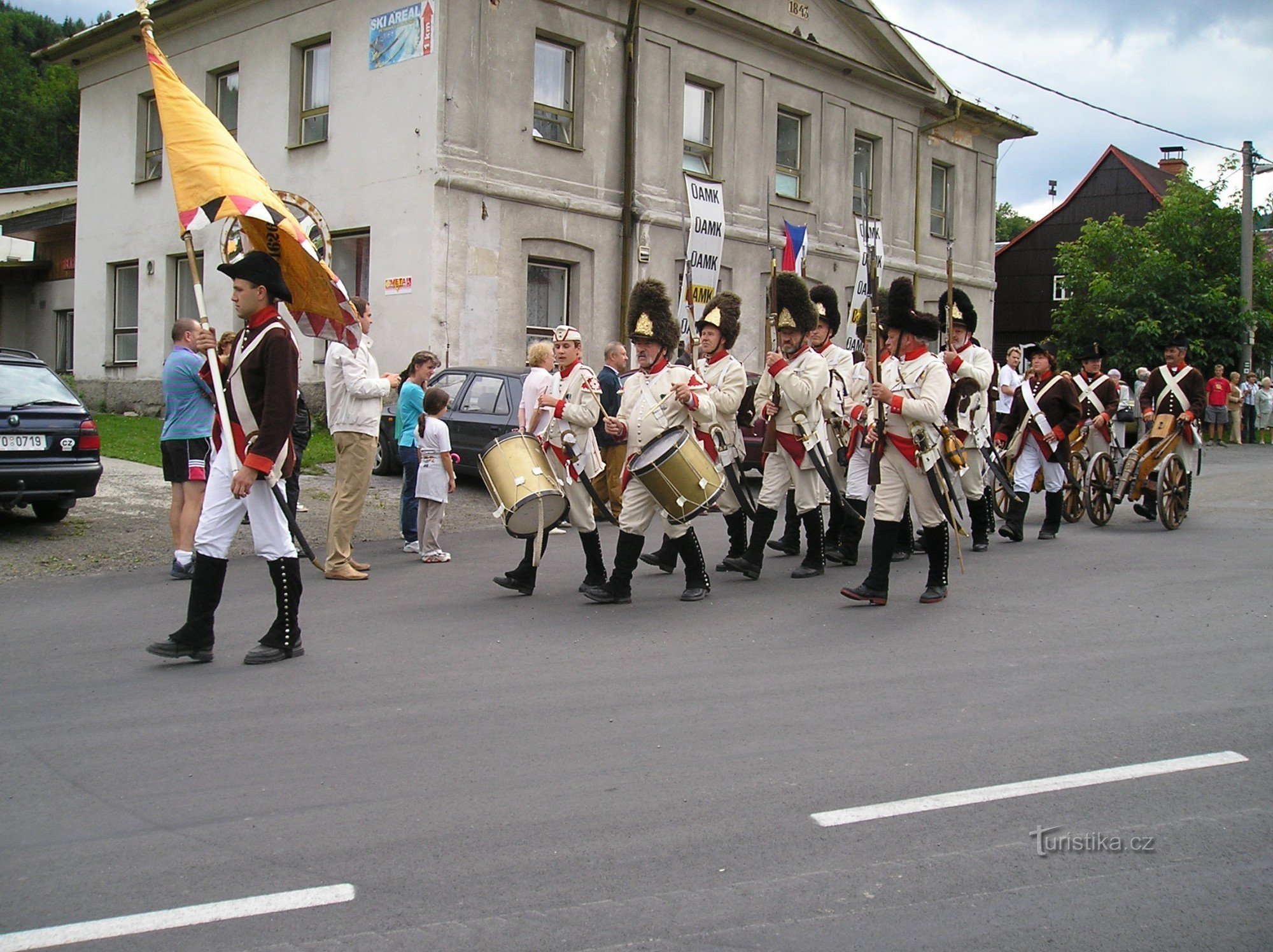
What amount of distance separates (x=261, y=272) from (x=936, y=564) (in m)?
4.78

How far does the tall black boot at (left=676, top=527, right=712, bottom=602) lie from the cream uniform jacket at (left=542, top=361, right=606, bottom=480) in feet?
2.78

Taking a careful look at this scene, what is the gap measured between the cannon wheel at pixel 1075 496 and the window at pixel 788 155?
13255 millimetres

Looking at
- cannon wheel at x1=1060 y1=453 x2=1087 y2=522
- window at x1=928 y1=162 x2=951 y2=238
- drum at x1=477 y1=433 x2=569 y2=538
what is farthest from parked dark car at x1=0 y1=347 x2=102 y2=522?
window at x1=928 y1=162 x2=951 y2=238

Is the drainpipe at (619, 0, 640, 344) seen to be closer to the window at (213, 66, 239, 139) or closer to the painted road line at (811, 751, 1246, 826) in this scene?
the window at (213, 66, 239, 139)

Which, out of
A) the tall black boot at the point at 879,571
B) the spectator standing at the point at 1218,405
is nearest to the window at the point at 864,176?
the spectator standing at the point at 1218,405

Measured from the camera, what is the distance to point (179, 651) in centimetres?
632

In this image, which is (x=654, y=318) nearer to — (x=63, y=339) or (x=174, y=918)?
(x=174, y=918)

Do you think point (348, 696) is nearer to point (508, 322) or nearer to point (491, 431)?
point (491, 431)

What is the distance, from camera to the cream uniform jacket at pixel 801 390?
906 cm

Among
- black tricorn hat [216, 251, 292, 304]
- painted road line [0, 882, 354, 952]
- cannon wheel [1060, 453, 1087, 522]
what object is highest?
black tricorn hat [216, 251, 292, 304]

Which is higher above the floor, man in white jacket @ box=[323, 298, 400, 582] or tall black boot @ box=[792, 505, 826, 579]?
man in white jacket @ box=[323, 298, 400, 582]

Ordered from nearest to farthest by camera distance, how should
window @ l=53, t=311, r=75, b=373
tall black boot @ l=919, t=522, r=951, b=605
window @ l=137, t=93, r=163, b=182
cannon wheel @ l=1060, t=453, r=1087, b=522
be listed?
1. tall black boot @ l=919, t=522, r=951, b=605
2. cannon wheel @ l=1060, t=453, r=1087, b=522
3. window @ l=137, t=93, r=163, b=182
4. window @ l=53, t=311, r=75, b=373

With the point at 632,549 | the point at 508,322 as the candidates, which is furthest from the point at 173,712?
the point at 508,322

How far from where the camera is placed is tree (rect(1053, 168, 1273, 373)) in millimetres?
33875
